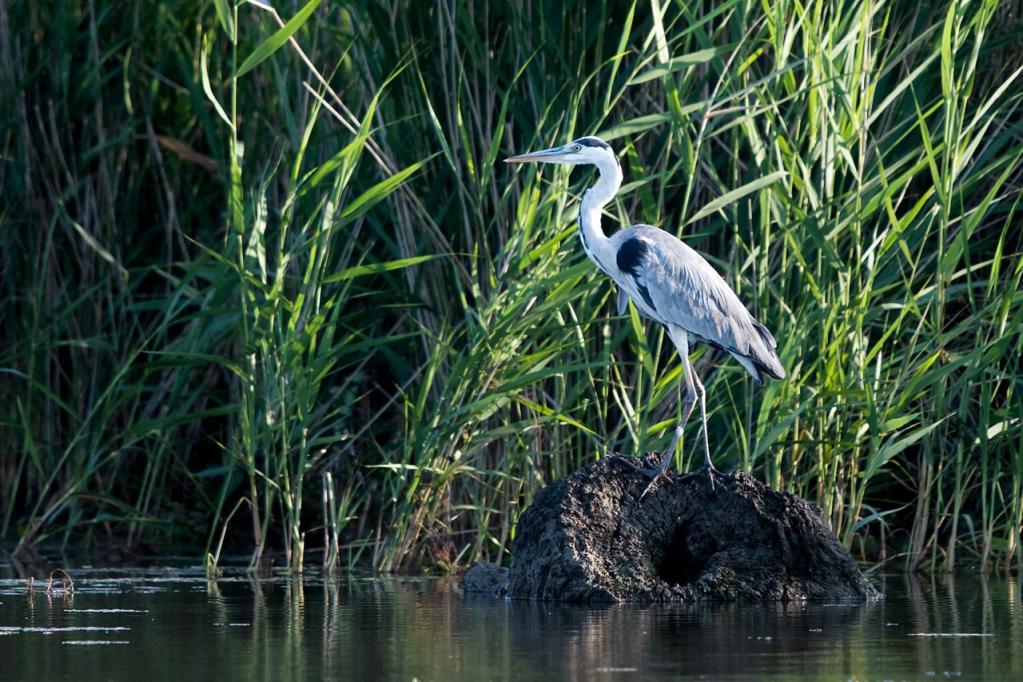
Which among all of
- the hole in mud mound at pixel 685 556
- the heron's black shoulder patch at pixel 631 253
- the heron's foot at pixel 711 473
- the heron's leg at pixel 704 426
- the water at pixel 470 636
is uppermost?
the heron's black shoulder patch at pixel 631 253

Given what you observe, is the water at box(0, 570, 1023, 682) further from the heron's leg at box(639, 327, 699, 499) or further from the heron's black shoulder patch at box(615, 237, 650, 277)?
the heron's black shoulder patch at box(615, 237, 650, 277)

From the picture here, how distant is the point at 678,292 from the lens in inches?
257

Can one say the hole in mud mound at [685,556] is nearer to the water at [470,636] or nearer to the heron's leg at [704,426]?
the heron's leg at [704,426]

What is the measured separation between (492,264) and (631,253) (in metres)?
0.92

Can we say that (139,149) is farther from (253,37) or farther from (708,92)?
(708,92)

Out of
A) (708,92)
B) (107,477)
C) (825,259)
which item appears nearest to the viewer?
(825,259)

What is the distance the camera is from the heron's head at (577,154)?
264 inches

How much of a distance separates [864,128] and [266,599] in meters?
3.08

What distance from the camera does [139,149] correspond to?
9078 mm

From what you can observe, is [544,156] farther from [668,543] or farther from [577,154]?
[668,543]

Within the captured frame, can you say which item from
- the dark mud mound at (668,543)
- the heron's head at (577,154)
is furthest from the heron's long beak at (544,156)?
the dark mud mound at (668,543)

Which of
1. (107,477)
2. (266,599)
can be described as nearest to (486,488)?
(266,599)

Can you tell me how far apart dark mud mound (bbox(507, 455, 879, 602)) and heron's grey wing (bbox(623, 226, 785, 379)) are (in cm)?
53

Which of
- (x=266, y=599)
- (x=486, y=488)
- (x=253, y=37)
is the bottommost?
(x=266, y=599)
